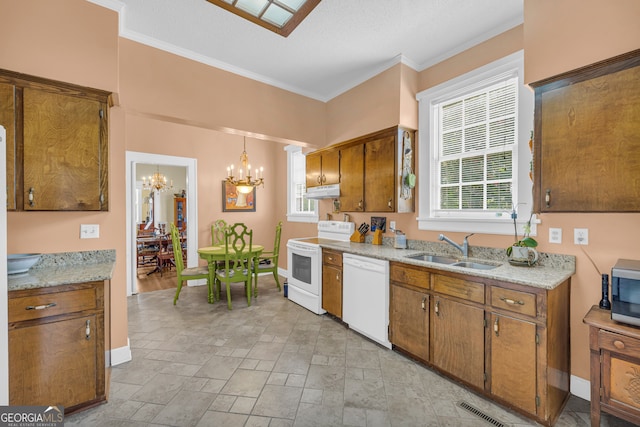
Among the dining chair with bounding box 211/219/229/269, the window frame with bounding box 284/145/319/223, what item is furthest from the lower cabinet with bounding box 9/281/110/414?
the window frame with bounding box 284/145/319/223

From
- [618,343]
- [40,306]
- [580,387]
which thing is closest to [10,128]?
[40,306]

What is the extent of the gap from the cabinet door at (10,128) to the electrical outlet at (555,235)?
395 cm

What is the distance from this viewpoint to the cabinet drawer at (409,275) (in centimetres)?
241

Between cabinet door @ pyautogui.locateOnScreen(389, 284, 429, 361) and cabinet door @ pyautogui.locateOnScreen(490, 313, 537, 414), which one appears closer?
cabinet door @ pyautogui.locateOnScreen(490, 313, 537, 414)

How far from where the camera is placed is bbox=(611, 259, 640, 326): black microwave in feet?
5.10

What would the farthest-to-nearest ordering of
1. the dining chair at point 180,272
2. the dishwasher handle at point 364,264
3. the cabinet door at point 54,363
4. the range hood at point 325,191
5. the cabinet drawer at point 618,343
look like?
the dining chair at point 180,272 → the range hood at point 325,191 → the dishwasher handle at point 364,264 → the cabinet door at point 54,363 → the cabinet drawer at point 618,343

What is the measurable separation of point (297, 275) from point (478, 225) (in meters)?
2.44

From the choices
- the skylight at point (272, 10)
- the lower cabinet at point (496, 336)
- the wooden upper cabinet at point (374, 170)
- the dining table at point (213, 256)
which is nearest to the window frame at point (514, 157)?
the wooden upper cabinet at point (374, 170)

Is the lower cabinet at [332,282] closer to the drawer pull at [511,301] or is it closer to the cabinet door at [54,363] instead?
the drawer pull at [511,301]

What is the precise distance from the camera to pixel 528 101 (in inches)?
91.5

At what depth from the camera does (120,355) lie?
2.52 meters

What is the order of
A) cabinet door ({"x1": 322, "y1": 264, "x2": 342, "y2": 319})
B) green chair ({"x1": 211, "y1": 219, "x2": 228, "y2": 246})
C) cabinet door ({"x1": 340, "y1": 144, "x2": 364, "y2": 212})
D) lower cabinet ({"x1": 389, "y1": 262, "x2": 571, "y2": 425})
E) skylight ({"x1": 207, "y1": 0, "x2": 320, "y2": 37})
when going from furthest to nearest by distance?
green chair ({"x1": 211, "y1": 219, "x2": 228, "y2": 246}) < cabinet door ({"x1": 340, "y1": 144, "x2": 364, "y2": 212}) < cabinet door ({"x1": 322, "y1": 264, "x2": 342, "y2": 319}) < skylight ({"x1": 207, "y1": 0, "x2": 320, "y2": 37}) < lower cabinet ({"x1": 389, "y1": 262, "x2": 571, "y2": 425})

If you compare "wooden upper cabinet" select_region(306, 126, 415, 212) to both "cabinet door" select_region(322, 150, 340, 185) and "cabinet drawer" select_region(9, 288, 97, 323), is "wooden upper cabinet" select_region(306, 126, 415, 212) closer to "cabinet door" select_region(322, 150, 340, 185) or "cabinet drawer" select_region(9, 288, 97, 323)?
"cabinet door" select_region(322, 150, 340, 185)

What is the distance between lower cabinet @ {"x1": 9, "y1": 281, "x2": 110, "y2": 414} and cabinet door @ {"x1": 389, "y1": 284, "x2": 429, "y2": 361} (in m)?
2.35
